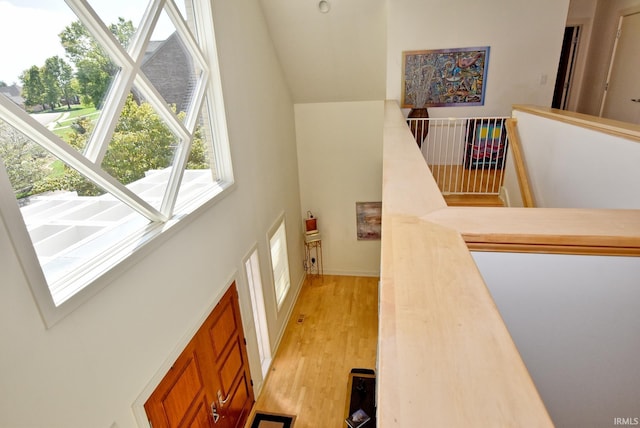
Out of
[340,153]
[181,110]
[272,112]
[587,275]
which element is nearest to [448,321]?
[587,275]

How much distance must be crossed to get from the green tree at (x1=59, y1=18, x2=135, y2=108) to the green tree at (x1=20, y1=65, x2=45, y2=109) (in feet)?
0.71

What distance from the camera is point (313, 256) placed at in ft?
23.4

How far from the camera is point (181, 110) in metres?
2.83

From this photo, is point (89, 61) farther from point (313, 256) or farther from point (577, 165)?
point (313, 256)

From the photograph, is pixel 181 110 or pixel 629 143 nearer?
pixel 629 143

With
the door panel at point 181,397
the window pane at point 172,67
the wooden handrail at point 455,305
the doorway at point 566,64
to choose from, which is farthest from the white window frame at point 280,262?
the doorway at point 566,64

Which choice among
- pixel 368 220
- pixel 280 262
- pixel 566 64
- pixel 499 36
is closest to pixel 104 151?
pixel 280 262

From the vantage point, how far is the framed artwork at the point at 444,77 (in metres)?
5.19

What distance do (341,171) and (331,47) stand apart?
2.17 meters

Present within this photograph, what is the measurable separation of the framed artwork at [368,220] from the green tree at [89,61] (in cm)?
505

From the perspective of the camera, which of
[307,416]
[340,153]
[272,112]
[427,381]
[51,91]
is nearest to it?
[427,381]

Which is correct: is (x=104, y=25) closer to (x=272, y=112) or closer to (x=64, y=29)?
(x=64, y=29)

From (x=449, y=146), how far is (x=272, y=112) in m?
2.81

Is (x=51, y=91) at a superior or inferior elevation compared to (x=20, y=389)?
superior
